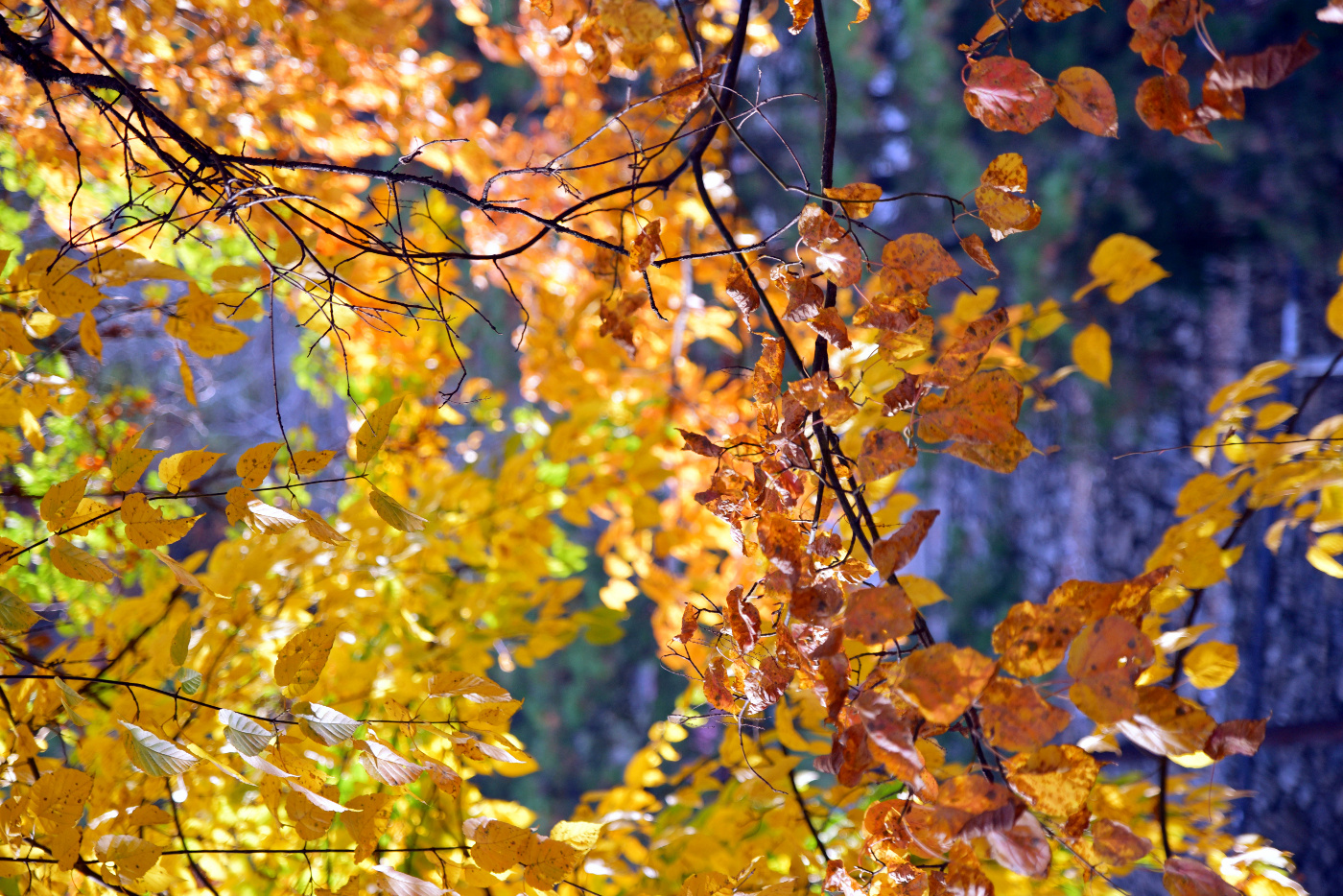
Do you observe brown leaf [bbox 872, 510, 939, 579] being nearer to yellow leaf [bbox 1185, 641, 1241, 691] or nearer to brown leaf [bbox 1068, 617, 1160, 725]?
brown leaf [bbox 1068, 617, 1160, 725]

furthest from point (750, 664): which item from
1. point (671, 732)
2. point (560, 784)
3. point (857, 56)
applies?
point (560, 784)

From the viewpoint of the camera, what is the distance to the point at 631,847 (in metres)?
0.94

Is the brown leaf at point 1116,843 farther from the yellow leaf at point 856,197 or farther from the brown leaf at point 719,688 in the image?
the yellow leaf at point 856,197

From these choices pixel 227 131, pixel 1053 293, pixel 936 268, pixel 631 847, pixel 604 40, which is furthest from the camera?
pixel 1053 293

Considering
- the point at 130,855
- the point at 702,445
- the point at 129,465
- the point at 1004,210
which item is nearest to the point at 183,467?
the point at 129,465

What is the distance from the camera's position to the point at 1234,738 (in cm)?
46

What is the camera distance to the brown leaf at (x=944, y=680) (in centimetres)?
37

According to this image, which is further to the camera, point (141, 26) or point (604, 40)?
point (141, 26)

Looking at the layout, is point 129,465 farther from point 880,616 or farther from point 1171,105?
point 1171,105

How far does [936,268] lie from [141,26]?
3.95 feet

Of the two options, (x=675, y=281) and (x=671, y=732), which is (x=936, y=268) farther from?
(x=675, y=281)

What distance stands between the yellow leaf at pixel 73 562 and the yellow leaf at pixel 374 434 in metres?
0.16

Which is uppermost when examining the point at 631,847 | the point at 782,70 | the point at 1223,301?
the point at 782,70

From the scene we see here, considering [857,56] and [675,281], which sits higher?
[857,56]
